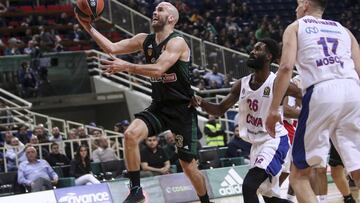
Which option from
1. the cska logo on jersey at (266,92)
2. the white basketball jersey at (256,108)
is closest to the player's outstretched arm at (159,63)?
the white basketball jersey at (256,108)

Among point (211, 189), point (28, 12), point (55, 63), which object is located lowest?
point (211, 189)

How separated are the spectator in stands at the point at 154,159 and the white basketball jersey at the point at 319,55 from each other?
24.9 ft

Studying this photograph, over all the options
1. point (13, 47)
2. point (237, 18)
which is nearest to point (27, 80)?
point (13, 47)

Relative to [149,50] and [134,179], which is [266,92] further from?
[134,179]

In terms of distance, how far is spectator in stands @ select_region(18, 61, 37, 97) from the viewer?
1900 cm

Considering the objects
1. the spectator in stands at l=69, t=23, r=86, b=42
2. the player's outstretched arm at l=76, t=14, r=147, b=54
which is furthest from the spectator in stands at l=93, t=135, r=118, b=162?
the spectator in stands at l=69, t=23, r=86, b=42

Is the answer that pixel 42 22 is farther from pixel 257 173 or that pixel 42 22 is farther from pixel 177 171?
pixel 257 173

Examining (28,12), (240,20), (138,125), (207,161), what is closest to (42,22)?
(28,12)

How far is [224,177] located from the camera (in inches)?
525

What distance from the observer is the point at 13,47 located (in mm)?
20250

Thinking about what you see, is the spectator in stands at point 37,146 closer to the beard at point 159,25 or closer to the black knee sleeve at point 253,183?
the beard at point 159,25

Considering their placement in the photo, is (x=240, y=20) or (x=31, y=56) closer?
(x=31, y=56)

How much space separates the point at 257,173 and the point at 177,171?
22.6 feet

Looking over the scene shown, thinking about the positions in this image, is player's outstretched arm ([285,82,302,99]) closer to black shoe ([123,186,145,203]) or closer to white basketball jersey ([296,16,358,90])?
white basketball jersey ([296,16,358,90])
